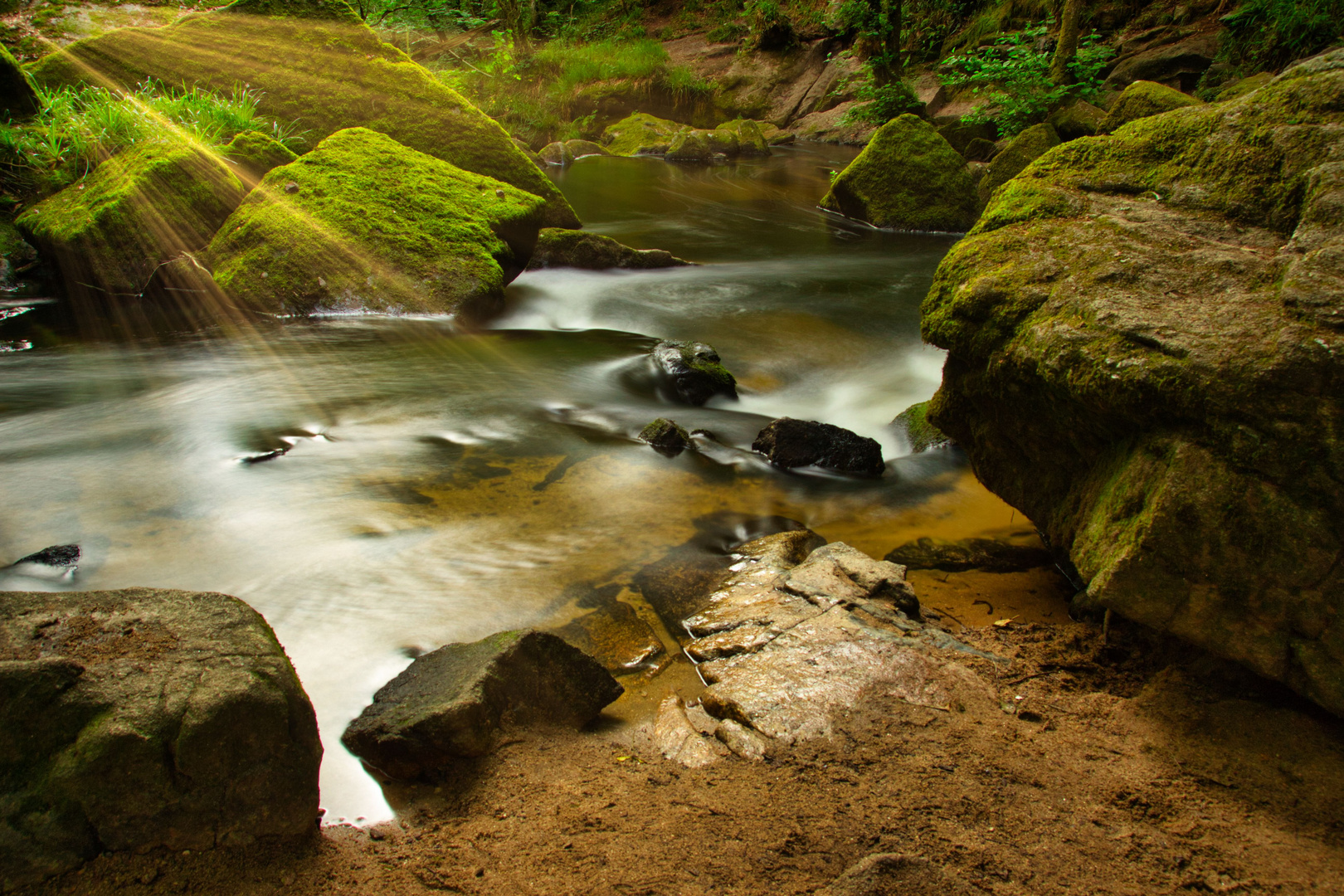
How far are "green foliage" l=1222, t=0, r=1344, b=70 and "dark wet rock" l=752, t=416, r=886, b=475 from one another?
1263 cm

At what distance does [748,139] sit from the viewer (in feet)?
72.3

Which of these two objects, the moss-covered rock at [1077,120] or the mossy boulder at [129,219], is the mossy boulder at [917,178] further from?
the mossy boulder at [129,219]

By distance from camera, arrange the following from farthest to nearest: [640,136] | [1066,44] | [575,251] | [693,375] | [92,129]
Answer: [640,136]
[1066,44]
[575,251]
[92,129]
[693,375]

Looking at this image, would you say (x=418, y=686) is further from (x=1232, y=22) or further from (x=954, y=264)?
(x=1232, y=22)

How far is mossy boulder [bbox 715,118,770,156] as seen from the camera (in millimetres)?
21969

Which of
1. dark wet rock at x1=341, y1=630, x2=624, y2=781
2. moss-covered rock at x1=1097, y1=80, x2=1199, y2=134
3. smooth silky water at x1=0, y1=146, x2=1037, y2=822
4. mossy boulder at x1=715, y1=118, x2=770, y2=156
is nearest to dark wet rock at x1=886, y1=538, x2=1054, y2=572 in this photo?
smooth silky water at x1=0, y1=146, x2=1037, y2=822

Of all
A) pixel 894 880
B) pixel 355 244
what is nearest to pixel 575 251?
pixel 355 244

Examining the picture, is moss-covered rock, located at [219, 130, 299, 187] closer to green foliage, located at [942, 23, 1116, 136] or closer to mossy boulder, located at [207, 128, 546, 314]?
mossy boulder, located at [207, 128, 546, 314]

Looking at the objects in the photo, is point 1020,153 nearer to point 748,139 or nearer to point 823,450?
point 823,450

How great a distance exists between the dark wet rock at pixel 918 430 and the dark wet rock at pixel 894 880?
11.9ft

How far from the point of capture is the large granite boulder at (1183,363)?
2.15 metres

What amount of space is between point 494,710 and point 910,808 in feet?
3.83

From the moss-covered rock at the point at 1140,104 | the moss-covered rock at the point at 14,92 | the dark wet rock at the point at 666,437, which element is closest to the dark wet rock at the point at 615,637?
the dark wet rock at the point at 666,437

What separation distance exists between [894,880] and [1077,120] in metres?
12.6
